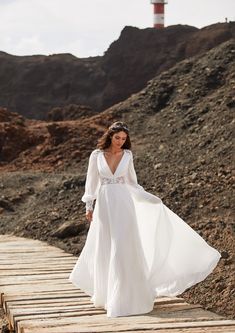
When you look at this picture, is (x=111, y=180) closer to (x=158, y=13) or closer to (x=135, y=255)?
(x=135, y=255)

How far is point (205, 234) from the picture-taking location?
Result: 33.1 ft

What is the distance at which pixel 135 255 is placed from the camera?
662 centimetres

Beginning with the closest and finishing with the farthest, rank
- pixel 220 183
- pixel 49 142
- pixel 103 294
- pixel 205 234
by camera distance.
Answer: pixel 103 294
pixel 205 234
pixel 220 183
pixel 49 142

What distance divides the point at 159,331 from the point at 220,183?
687 centimetres

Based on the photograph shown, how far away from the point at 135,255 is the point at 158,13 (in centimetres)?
4579

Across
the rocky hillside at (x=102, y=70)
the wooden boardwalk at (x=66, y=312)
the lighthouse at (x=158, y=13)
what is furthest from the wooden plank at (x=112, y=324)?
the lighthouse at (x=158, y=13)

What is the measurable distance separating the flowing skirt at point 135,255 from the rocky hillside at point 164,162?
1.00 meters

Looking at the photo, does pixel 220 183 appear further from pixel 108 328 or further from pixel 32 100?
pixel 32 100

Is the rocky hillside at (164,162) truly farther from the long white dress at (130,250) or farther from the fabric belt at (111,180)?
the fabric belt at (111,180)

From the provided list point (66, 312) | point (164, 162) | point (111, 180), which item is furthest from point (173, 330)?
point (164, 162)

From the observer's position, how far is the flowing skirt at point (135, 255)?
6531 millimetres

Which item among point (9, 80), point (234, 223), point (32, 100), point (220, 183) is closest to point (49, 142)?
point (220, 183)

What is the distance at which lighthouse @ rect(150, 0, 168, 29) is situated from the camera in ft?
164

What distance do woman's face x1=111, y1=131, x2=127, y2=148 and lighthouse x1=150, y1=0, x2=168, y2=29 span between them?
143 feet
